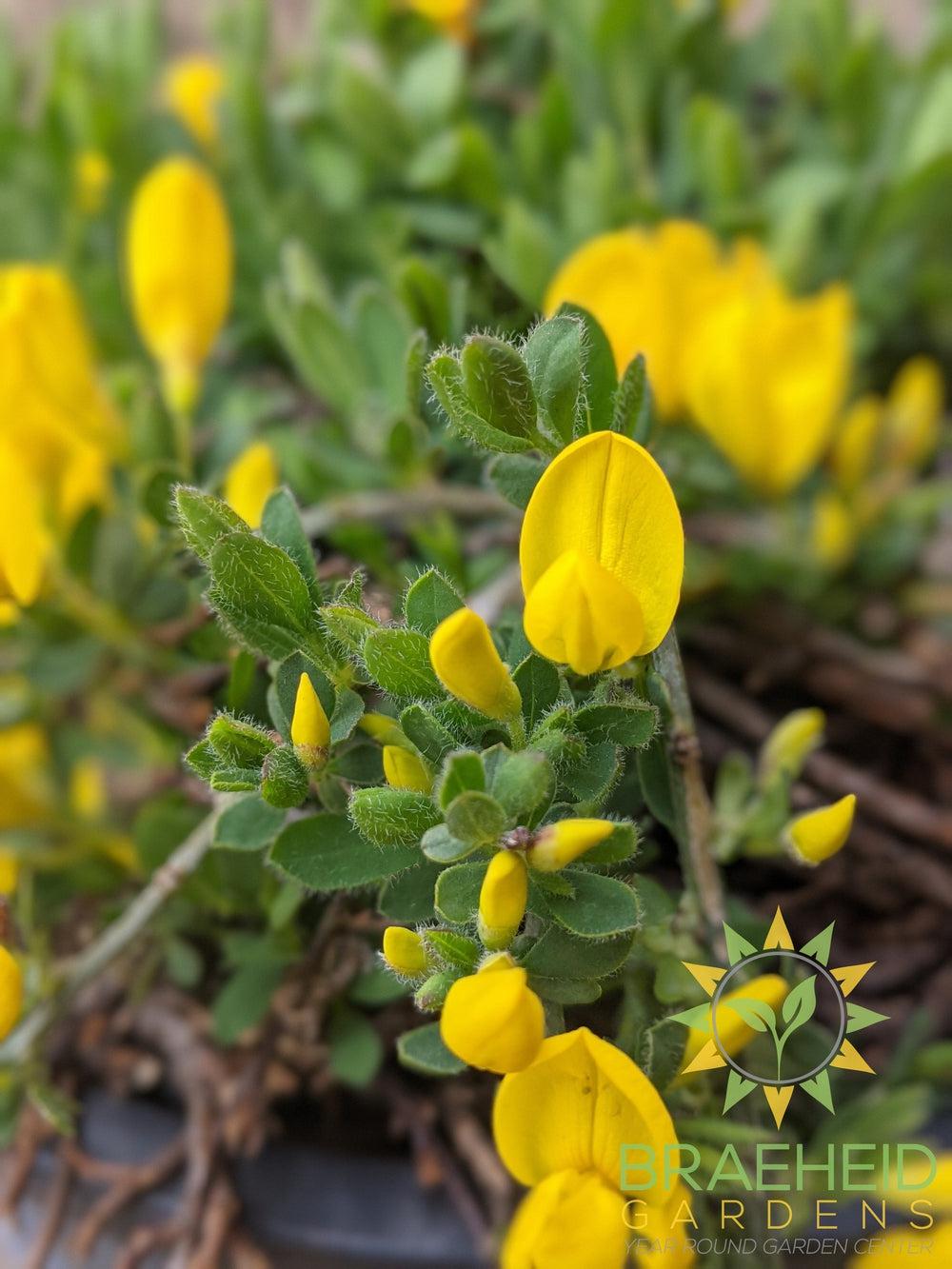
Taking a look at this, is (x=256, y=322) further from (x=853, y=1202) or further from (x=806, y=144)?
(x=853, y=1202)

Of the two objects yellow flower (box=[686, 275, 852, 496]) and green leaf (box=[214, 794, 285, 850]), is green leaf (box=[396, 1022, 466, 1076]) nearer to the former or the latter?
green leaf (box=[214, 794, 285, 850])

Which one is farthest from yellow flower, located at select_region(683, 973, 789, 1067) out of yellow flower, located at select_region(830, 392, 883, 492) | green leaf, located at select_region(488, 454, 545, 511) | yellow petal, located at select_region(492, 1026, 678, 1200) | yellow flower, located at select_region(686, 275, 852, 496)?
yellow flower, located at select_region(830, 392, 883, 492)

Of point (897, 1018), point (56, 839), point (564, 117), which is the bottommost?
point (897, 1018)

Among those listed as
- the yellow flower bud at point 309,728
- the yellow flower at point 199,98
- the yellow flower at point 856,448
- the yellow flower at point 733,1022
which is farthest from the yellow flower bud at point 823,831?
the yellow flower at point 199,98

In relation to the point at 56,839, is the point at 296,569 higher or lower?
higher

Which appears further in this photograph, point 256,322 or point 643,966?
point 256,322

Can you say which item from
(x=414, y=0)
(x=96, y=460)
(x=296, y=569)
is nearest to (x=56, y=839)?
(x=96, y=460)

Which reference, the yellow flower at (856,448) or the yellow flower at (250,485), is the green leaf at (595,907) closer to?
the yellow flower at (250,485)
